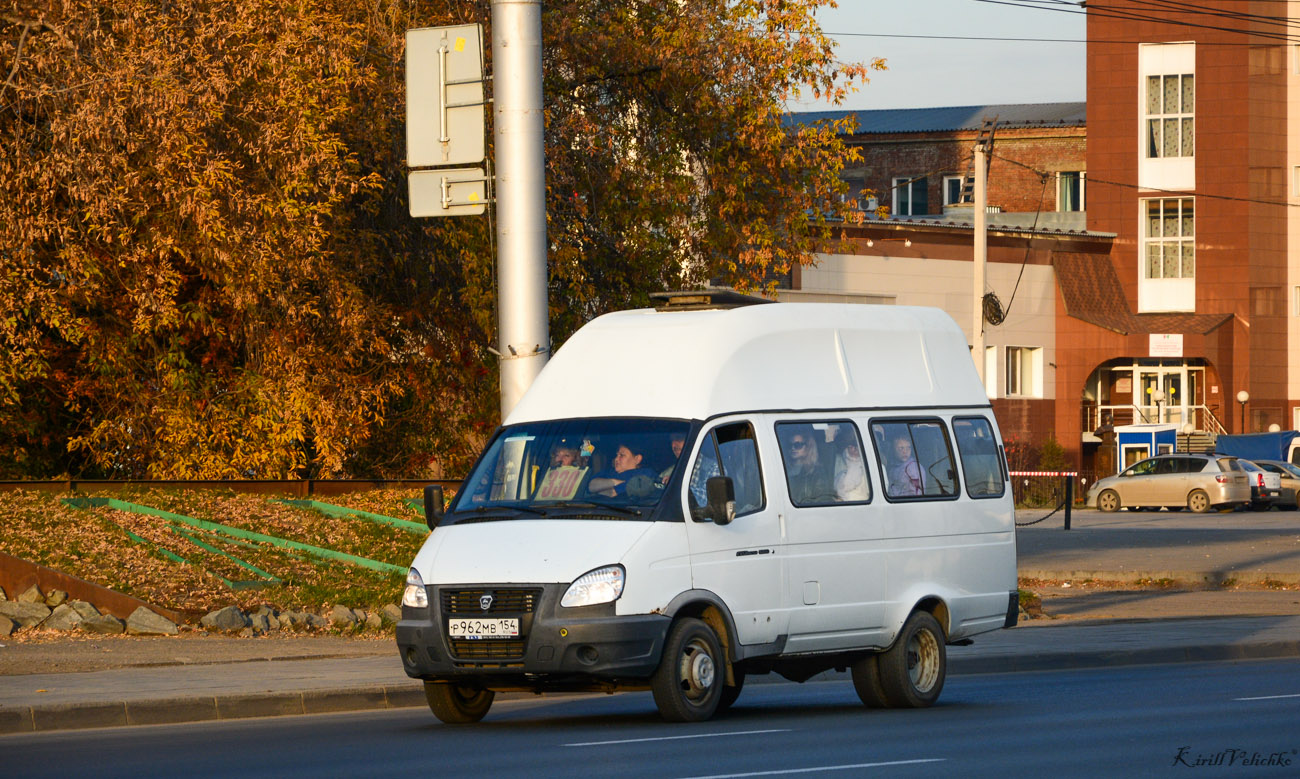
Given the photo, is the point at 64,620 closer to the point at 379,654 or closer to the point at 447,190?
the point at 379,654

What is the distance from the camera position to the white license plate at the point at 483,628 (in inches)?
446

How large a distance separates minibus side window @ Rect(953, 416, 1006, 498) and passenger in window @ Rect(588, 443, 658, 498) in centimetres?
318

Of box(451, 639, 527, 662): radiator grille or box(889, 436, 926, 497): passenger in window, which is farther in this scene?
Result: box(889, 436, 926, 497): passenger in window

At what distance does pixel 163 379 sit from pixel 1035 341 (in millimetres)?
46421

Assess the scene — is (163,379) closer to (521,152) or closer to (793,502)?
(521,152)

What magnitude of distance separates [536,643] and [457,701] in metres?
1.46

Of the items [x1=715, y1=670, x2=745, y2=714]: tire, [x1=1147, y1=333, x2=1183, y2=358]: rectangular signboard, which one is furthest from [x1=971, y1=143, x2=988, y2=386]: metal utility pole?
[x1=1147, y1=333, x2=1183, y2=358]: rectangular signboard

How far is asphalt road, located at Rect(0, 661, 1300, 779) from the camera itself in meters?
9.91

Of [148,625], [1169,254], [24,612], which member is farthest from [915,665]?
[1169,254]

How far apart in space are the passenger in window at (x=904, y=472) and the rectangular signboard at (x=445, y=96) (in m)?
5.31

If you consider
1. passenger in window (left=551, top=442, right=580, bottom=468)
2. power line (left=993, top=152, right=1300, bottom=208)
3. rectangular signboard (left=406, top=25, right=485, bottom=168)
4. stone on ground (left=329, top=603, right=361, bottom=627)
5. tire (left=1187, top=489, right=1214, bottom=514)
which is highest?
power line (left=993, top=152, right=1300, bottom=208)

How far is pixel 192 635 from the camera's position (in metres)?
17.5

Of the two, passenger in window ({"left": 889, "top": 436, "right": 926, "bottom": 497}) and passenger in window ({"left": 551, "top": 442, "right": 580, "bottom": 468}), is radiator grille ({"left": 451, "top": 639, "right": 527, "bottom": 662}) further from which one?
passenger in window ({"left": 889, "top": 436, "right": 926, "bottom": 497})

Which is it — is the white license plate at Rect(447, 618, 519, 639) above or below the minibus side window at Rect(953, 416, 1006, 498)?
below
